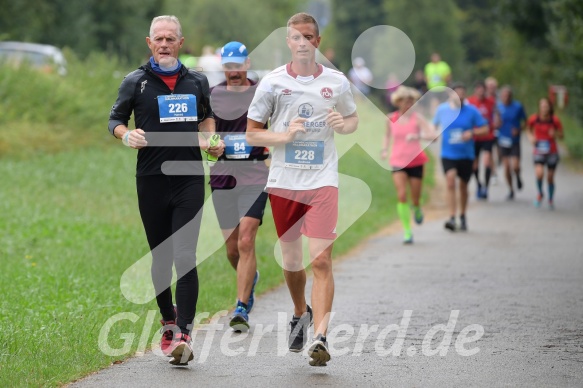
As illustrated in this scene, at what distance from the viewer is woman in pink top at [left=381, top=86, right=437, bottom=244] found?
611 inches

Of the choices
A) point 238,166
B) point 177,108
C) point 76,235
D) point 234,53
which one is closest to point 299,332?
point 177,108

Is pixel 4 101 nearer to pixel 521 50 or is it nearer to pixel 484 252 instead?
pixel 484 252

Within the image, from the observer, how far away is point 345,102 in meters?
7.60

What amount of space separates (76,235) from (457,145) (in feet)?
20.1

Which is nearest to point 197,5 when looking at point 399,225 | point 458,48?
point 458,48

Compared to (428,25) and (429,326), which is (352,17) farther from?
(429,326)

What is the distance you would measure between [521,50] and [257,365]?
1576 inches

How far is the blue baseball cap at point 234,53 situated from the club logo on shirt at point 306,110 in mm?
2092

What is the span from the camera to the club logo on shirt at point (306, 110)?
745 centimetres

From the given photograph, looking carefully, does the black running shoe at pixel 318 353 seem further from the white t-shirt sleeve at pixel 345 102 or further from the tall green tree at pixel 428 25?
the tall green tree at pixel 428 25

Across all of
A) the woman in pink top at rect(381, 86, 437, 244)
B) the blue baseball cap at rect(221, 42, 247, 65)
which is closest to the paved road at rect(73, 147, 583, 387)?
the woman in pink top at rect(381, 86, 437, 244)

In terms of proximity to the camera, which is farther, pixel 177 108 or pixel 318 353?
pixel 177 108

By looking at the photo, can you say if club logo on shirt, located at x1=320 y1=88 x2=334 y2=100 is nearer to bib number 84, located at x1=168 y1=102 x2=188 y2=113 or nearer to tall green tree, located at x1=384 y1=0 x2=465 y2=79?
bib number 84, located at x1=168 y1=102 x2=188 y2=113

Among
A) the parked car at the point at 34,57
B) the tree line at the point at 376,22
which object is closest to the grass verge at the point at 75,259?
the parked car at the point at 34,57
